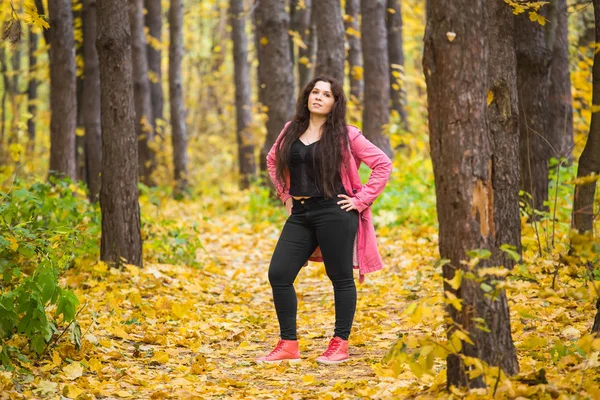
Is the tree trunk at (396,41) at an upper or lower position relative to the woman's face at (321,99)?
upper

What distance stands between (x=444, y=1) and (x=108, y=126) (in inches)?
203

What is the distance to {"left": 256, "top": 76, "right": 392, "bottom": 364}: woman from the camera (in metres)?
5.46

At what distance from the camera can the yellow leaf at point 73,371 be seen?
4695 mm

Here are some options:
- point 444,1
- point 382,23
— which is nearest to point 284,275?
point 444,1

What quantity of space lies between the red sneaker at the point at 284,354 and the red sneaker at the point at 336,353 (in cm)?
21

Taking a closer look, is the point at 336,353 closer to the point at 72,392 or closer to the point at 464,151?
the point at 72,392

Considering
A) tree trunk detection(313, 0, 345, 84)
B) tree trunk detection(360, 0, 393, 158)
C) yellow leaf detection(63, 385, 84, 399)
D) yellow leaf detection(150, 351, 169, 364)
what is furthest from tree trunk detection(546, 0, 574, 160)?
yellow leaf detection(63, 385, 84, 399)

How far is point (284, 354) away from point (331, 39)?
901 centimetres

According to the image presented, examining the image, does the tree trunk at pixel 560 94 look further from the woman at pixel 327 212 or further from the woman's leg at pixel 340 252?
the woman's leg at pixel 340 252

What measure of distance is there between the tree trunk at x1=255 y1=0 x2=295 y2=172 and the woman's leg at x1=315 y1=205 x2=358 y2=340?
8820 mm

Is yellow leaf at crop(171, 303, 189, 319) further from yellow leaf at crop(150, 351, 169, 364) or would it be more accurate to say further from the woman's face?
the woman's face

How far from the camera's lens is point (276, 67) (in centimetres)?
1432

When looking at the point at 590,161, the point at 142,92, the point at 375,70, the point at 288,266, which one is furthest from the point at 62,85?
the point at 590,161

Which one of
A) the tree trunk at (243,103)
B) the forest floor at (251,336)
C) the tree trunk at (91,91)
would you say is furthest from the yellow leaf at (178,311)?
the tree trunk at (243,103)
